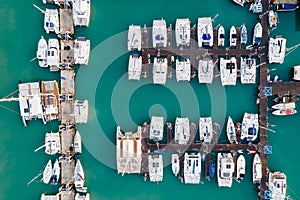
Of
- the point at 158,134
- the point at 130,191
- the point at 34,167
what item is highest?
the point at 158,134

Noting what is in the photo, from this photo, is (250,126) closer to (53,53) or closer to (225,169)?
(225,169)

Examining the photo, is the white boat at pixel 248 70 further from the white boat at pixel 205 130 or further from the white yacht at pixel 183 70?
the white boat at pixel 205 130

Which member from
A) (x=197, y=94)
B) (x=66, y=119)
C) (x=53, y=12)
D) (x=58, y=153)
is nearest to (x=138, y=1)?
(x=53, y=12)

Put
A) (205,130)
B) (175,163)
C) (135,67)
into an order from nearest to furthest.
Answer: (135,67)
(205,130)
(175,163)

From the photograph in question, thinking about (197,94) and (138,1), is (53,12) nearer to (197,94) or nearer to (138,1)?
(138,1)

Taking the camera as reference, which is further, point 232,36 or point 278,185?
Answer: point 232,36

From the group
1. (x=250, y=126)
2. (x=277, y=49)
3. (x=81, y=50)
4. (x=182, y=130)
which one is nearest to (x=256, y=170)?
(x=250, y=126)

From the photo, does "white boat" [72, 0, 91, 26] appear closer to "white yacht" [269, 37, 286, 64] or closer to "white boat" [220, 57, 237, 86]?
"white boat" [220, 57, 237, 86]
